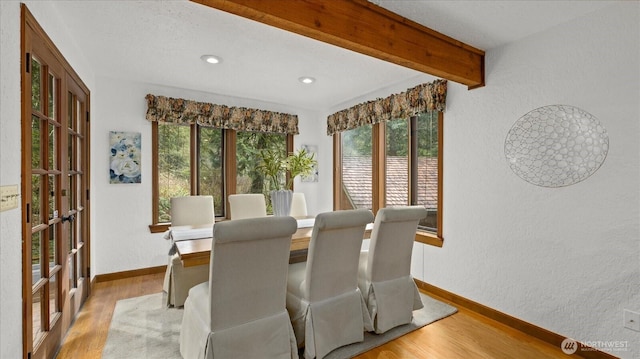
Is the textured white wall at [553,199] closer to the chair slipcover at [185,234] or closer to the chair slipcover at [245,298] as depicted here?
the chair slipcover at [245,298]

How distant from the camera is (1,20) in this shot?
1.28 metres

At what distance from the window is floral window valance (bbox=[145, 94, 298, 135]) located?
0.16 meters

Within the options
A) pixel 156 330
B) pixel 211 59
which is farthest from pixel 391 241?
pixel 211 59

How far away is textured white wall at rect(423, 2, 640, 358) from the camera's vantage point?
1.90 metres

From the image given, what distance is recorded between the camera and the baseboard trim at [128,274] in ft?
11.1

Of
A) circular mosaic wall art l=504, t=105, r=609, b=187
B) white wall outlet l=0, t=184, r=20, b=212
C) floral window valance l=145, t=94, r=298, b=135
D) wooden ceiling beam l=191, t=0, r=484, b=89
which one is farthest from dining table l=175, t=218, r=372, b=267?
floral window valance l=145, t=94, r=298, b=135

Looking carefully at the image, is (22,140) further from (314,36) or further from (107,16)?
(314,36)

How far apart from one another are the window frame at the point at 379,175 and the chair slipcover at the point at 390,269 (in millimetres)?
862

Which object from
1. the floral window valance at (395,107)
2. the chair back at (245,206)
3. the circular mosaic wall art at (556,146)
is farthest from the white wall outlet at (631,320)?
the chair back at (245,206)

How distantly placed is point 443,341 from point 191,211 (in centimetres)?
259

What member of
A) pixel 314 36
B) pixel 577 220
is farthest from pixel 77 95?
pixel 577 220

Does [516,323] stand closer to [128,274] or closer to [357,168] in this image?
[357,168]

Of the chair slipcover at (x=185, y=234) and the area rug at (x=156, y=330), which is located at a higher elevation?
the chair slipcover at (x=185, y=234)

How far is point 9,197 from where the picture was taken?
1.35 metres
